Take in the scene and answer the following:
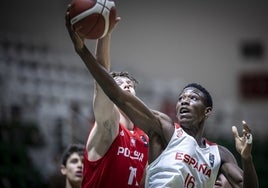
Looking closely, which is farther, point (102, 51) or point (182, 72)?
point (182, 72)

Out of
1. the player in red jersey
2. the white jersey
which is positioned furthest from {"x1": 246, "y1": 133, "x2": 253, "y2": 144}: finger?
the player in red jersey

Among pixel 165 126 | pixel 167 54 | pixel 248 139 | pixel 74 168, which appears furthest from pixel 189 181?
pixel 167 54

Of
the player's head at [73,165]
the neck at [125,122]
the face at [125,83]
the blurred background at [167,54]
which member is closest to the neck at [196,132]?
the face at [125,83]

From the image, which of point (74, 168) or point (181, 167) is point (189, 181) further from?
point (74, 168)

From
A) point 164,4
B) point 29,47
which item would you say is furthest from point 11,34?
point 164,4

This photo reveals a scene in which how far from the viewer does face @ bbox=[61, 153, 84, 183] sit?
7012 millimetres

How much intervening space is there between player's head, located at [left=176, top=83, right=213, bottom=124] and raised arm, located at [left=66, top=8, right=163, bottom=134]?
303mm

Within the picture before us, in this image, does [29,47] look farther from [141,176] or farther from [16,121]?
[141,176]

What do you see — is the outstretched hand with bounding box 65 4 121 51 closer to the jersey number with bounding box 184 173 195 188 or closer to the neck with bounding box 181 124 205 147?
the neck with bounding box 181 124 205 147

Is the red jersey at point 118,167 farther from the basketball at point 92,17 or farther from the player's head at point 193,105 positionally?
the basketball at point 92,17

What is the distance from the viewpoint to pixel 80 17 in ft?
15.0

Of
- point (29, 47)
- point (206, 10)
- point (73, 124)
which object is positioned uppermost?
point (206, 10)

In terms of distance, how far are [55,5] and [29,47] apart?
2.68 m

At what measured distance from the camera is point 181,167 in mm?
4906
